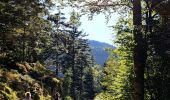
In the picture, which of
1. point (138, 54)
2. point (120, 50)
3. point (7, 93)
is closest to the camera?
point (138, 54)

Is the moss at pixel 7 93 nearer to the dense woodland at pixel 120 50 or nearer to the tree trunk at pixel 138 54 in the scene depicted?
the dense woodland at pixel 120 50

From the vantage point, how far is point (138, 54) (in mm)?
11289

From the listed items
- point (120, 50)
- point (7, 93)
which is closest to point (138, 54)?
point (120, 50)

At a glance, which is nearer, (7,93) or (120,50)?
(120,50)

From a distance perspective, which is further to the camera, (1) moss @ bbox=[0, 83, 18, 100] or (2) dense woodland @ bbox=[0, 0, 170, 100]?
(1) moss @ bbox=[0, 83, 18, 100]

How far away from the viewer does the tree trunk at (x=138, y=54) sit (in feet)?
36.1

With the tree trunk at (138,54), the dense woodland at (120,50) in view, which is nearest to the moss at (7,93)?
the dense woodland at (120,50)

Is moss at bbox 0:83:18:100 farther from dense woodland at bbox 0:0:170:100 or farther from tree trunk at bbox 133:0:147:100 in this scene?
tree trunk at bbox 133:0:147:100

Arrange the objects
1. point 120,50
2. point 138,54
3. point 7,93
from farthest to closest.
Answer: point 7,93 < point 120,50 < point 138,54

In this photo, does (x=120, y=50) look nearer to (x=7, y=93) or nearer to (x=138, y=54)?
(x=138, y=54)

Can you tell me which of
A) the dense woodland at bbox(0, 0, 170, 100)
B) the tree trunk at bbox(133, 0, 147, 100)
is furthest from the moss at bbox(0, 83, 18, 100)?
the tree trunk at bbox(133, 0, 147, 100)

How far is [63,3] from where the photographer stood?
1200 centimetres

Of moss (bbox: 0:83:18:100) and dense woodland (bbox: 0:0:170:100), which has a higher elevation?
dense woodland (bbox: 0:0:170:100)

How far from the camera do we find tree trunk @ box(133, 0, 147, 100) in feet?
36.1
